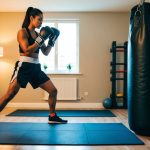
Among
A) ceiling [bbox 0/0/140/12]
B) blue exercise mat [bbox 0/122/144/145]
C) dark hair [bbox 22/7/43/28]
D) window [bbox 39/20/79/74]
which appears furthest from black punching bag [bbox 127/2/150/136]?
window [bbox 39/20/79/74]

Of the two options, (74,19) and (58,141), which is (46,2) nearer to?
(74,19)

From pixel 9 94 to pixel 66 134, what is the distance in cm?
84

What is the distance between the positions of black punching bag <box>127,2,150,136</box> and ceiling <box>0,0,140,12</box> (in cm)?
234

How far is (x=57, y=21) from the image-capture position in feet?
20.2

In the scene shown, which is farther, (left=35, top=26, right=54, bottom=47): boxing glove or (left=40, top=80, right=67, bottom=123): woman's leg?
(left=40, top=80, right=67, bottom=123): woman's leg

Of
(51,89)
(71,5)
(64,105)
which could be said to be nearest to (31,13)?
(51,89)

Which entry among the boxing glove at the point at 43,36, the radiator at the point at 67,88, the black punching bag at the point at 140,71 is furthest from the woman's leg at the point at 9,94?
the radiator at the point at 67,88

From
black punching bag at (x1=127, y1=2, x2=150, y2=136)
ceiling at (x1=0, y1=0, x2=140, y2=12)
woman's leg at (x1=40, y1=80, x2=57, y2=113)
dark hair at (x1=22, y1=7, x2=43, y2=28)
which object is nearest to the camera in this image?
black punching bag at (x1=127, y1=2, x2=150, y2=136)

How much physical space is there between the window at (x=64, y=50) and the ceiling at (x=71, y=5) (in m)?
0.40

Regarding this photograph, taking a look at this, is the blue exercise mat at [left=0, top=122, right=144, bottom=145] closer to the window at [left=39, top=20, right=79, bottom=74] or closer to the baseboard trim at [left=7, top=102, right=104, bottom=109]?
the baseboard trim at [left=7, top=102, right=104, bottom=109]

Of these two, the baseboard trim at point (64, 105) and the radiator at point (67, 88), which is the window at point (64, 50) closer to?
the radiator at point (67, 88)

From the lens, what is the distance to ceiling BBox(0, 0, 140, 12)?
17.1 feet

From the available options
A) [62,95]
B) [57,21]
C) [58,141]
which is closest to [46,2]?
[57,21]

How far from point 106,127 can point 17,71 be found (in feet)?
4.67
